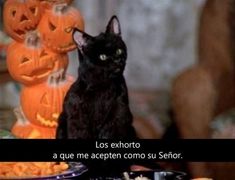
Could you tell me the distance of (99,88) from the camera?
1.07 meters

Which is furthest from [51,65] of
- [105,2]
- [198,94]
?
[198,94]

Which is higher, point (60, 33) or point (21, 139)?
point (60, 33)

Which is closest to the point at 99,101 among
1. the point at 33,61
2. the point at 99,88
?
the point at 99,88

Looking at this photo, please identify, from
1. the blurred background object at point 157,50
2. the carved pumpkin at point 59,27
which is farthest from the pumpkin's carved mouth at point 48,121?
the blurred background object at point 157,50

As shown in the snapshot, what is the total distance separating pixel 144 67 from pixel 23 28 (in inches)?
44.5

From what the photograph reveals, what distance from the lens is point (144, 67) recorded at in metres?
2.18

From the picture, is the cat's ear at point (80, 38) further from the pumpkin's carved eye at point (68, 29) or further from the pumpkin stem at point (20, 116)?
the pumpkin stem at point (20, 116)

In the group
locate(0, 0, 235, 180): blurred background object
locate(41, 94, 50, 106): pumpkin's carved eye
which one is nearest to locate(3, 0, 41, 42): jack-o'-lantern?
locate(41, 94, 50, 106): pumpkin's carved eye

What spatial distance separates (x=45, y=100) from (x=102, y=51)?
0.43ft

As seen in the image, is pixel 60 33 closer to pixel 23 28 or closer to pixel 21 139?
pixel 23 28

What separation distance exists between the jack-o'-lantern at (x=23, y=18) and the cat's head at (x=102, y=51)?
74mm

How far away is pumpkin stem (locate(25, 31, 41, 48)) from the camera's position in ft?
3.54

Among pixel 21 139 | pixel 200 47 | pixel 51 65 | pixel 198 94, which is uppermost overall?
pixel 200 47

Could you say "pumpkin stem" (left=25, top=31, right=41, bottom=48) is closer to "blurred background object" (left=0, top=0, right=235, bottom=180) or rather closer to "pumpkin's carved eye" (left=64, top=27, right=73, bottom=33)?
"pumpkin's carved eye" (left=64, top=27, right=73, bottom=33)
